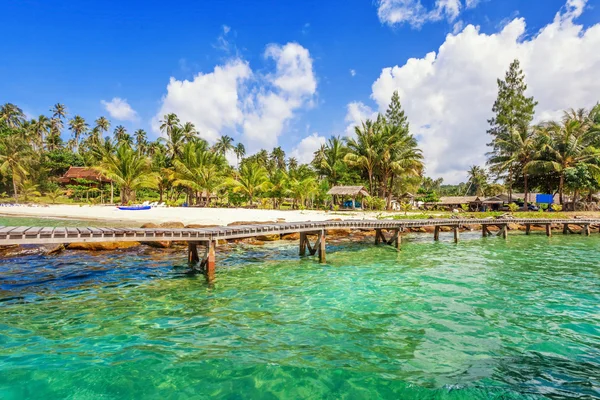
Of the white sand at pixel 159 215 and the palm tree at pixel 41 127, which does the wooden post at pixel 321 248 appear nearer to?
the white sand at pixel 159 215

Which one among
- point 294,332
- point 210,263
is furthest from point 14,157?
point 294,332

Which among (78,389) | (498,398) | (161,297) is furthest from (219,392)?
(161,297)

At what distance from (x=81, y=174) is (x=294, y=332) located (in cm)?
5785

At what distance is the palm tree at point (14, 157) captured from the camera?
42656 millimetres

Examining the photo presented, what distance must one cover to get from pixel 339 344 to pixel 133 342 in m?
4.34

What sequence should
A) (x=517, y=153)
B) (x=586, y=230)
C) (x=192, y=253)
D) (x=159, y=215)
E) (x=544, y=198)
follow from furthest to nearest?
(x=544, y=198) < (x=517, y=153) < (x=159, y=215) < (x=586, y=230) < (x=192, y=253)

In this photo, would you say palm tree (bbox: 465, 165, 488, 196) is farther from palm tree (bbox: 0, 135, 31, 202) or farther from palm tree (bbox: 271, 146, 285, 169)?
palm tree (bbox: 0, 135, 31, 202)

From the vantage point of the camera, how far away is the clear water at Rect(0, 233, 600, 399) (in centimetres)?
536

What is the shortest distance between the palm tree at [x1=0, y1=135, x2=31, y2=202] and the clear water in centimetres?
3934

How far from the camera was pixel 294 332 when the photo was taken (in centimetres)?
745

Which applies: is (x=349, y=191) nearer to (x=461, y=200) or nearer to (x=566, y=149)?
(x=461, y=200)

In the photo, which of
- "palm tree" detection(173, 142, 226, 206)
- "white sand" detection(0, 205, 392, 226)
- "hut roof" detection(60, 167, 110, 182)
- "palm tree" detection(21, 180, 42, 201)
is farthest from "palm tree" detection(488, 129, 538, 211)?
"palm tree" detection(21, 180, 42, 201)

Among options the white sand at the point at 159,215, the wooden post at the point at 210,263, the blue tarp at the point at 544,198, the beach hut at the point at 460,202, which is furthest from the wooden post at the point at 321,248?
the blue tarp at the point at 544,198

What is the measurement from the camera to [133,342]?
6797mm
